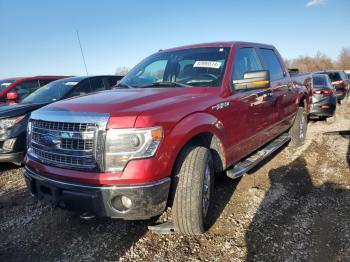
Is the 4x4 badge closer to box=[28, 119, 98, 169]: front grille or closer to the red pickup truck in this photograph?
the red pickup truck

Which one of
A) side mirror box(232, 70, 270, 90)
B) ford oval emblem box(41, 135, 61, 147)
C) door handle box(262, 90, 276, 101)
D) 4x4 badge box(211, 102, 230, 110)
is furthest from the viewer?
door handle box(262, 90, 276, 101)

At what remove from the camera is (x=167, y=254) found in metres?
2.82

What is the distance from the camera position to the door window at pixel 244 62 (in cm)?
381

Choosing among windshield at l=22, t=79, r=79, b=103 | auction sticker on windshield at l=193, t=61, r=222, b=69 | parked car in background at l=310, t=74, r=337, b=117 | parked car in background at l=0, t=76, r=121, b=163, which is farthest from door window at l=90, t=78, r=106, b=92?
parked car in background at l=310, t=74, r=337, b=117

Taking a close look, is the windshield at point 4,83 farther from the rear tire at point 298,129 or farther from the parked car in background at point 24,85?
the rear tire at point 298,129

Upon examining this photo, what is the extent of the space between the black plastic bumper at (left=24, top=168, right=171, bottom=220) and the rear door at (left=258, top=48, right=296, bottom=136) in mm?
2748

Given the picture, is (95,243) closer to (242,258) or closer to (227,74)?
(242,258)

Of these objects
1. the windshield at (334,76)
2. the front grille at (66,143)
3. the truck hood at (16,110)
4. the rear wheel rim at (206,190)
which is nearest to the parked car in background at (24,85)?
the truck hood at (16,110)

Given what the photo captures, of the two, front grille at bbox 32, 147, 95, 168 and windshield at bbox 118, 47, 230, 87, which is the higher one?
windshield at bbox 118, 47, 230, 87

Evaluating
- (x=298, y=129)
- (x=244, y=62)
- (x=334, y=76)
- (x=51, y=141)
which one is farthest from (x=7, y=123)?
(x=334, y=76)

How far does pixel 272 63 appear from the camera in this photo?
16.8ft

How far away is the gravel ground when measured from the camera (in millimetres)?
2809

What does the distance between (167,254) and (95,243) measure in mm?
737

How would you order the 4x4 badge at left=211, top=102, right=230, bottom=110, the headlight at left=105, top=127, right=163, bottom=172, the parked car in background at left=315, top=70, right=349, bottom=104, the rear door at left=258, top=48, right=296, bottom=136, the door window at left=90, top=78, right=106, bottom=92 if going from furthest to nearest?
the parked car in background at left=315, top=70, right=349, bottom=104, the door window at left=90, top=78, right=106, bottom=92, the rear door at left=258, top=48, right=296, bottom=136, the 4x4 badge at left=211, top=102, right=230, bottom=110, the headlight at left=105, top=127, right=163, bottom=172
